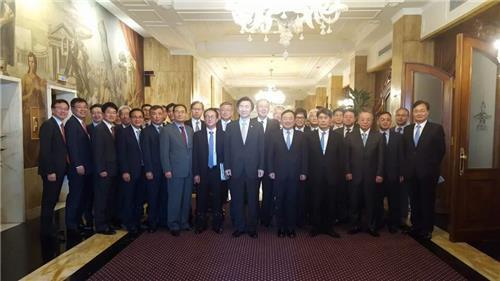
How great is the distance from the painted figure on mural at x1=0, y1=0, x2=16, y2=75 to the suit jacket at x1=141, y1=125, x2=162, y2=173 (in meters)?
2.25

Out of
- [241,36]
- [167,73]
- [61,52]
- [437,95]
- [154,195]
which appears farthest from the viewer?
[167,73]

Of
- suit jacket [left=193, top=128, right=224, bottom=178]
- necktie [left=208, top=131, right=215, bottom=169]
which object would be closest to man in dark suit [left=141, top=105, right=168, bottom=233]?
suit jacket [left=193, top=128, right=224, bottom=178]

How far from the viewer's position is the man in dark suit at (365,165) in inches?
175

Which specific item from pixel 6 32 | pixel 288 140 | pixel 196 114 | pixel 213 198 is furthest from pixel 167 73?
pixel 288 140

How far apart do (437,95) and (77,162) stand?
5.73 meters

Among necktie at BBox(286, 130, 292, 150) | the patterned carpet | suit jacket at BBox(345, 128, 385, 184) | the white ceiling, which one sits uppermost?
the white ceiling

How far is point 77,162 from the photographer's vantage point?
437 cm

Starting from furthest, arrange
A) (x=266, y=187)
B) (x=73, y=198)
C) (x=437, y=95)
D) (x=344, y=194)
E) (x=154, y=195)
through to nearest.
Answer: (x=437, y=95)
(x=344, y=194)
(x=266, y=187)
(x=154, y=195)
(x=73, y=198)

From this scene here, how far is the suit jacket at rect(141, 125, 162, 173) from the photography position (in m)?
4.52

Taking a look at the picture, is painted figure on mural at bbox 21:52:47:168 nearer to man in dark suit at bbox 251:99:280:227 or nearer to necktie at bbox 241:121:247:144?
necktie at bbox 241:121:247:144

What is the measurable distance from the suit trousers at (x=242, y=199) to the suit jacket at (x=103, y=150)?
1.59 metres

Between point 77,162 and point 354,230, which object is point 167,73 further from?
point 354,230

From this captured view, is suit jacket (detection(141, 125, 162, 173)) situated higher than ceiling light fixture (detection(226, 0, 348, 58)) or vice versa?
ceiling light fixture (detection(226, 0, 348, 58))

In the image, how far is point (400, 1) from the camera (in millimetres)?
5777
